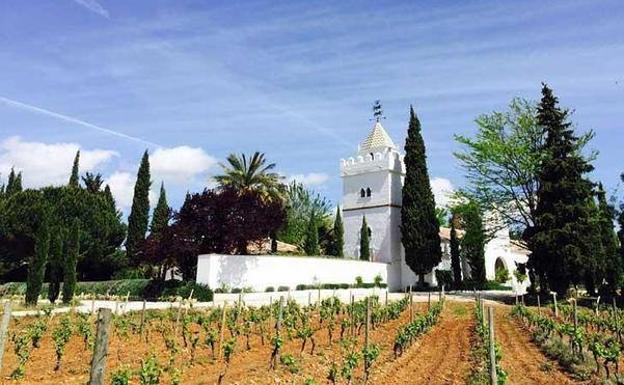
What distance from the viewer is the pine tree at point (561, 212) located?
23219 mm

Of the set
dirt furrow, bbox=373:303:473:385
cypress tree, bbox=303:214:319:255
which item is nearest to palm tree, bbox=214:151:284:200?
cypress tree, bbox=303:214:319:255

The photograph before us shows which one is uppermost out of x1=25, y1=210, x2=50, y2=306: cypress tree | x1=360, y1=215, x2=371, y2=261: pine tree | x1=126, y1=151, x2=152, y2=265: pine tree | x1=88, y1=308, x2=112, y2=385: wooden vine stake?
x1=126, y1=151, x2=152, y2=265: pine tree

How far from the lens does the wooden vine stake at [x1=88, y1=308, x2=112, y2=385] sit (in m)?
4.37

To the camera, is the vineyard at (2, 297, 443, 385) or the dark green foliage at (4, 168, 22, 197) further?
the dark green foliage at (4, 168, 22, 197)

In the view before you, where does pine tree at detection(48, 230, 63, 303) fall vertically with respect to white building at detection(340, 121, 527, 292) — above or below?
below

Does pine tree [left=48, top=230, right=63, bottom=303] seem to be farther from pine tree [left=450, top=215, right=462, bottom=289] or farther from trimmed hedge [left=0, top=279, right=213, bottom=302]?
pine tree [left=450, top=215, right=462, bottom=289]

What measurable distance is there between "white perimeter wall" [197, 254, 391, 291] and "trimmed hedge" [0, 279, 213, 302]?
727 mm

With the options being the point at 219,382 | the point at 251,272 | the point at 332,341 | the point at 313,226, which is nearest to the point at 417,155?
the point at 313,226

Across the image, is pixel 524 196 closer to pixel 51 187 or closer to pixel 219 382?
pixel 219 382

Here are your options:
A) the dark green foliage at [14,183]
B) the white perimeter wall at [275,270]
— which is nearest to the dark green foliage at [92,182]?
the dark green foliage at [14,183]

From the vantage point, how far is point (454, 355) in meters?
11.7

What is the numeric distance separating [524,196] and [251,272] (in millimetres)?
16744

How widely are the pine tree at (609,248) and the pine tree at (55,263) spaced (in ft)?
97.0

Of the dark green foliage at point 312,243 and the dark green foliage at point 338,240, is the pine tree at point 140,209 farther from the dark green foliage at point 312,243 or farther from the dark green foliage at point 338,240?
the dark green foliage at point 338,240
